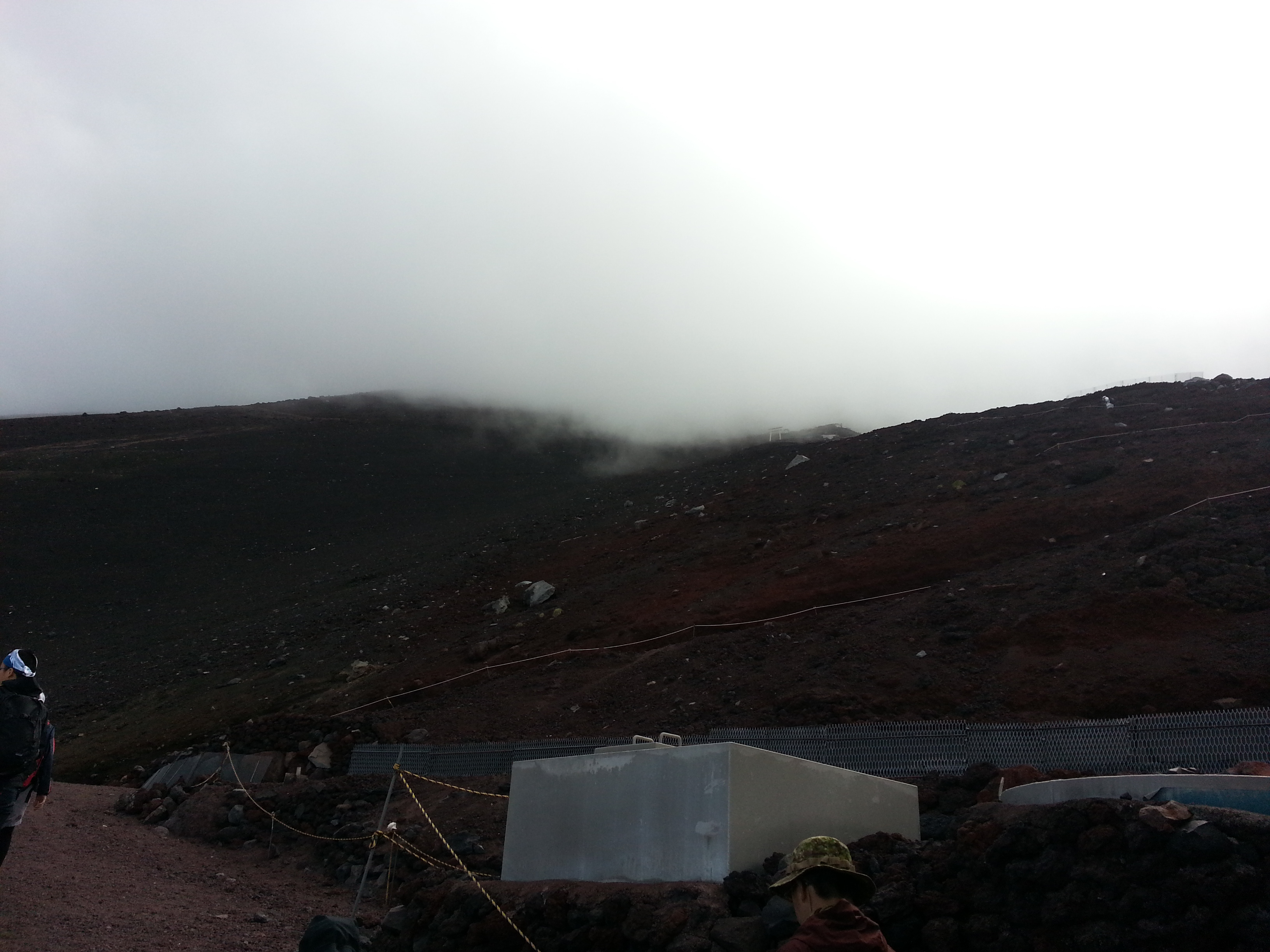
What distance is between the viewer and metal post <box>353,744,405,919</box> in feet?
26.5

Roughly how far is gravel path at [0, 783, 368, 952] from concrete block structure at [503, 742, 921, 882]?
2.35 meters

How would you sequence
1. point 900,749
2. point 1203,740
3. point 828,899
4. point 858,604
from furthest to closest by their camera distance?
point 858,604 → point 900,749 → point 1203,740 → point 828,899

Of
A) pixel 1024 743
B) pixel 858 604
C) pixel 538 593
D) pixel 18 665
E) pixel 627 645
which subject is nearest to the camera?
pixel 18 665

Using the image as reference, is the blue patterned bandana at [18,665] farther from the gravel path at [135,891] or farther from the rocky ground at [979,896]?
the rocky ground at [979,896]

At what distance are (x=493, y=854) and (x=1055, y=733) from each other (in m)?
5.45

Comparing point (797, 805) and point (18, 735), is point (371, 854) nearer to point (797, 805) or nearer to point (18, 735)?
point (18, 735)

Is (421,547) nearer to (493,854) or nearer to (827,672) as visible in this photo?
(827,672)

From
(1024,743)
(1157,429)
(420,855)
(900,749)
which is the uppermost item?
(1157,429)

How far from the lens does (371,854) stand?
9883mm

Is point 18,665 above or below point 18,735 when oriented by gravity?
above

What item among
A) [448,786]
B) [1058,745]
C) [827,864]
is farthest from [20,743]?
[1058,745]

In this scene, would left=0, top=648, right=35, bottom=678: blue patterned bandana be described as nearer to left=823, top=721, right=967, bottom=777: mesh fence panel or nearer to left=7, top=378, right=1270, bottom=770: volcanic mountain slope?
left=823, top=721, right=967, bottom=777: mesh fence panel

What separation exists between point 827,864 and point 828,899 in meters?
0.11

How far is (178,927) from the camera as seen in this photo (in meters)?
7.52
